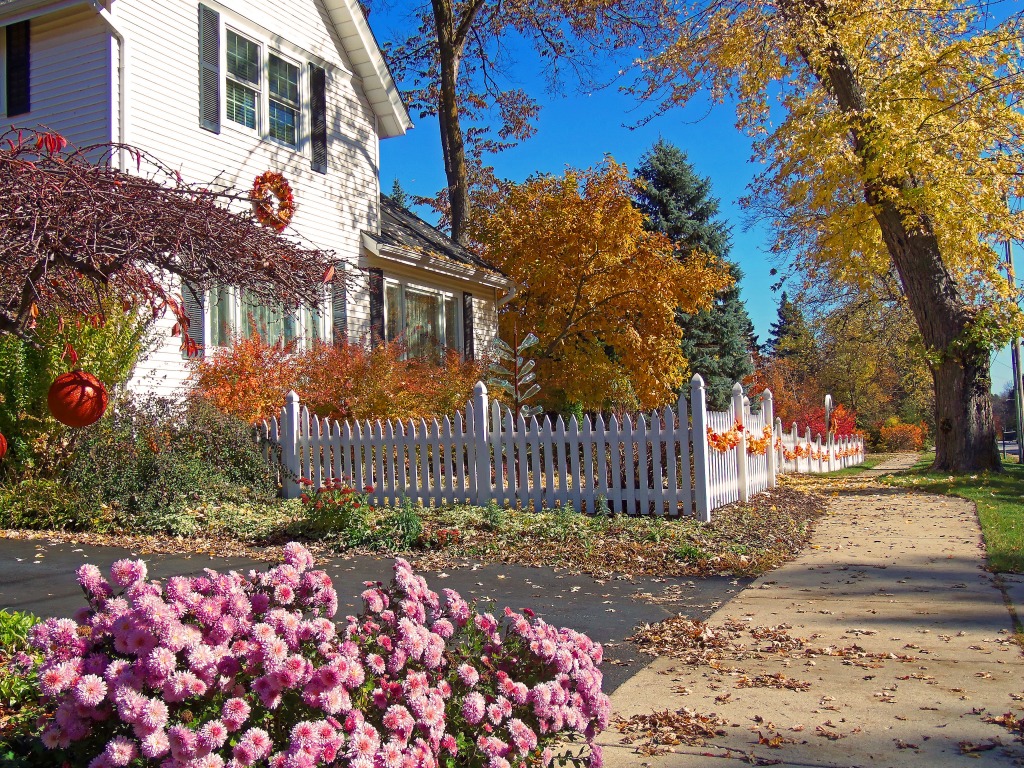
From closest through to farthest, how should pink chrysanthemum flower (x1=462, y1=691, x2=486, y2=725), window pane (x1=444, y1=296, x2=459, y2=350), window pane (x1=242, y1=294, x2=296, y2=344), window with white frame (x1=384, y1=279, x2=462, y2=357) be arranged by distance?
pink chrysanthemum flower (x1=462, y1=691, x2=486, y2=725) → window pane (x1=242, y1=294, x2=296, y2=344) → window with white frame (x1=384, y1=279, x2=462, y2=357) → window pane (x1=444, y1=296, x2=459, y2=350)

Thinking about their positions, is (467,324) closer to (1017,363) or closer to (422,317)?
(422,317)

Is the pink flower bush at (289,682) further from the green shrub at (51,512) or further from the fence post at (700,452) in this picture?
the green shrub at (51,512)

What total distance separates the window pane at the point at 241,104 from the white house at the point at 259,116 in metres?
0.03

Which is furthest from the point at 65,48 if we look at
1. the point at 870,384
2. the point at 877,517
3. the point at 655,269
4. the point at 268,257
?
the point at 870,384

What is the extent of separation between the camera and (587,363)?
1742 centimetres

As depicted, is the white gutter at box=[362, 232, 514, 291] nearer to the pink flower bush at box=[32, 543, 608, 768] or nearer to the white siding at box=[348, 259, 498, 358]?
the white siding at box=[348, 259, 498, 358]

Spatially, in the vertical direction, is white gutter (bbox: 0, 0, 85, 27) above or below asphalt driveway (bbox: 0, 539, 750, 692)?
above

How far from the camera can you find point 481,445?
1001cm

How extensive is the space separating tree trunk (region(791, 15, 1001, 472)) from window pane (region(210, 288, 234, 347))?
10985 millimetres

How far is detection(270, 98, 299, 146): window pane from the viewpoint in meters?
13.7

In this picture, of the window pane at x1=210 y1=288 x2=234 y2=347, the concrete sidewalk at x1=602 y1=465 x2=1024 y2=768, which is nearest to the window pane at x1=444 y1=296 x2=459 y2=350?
the window pane at x1=210 y1=288 x2=234 y2=347

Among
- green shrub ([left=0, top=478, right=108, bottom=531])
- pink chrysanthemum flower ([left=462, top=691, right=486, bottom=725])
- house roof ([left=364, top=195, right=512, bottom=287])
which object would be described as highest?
house roof ([left=364, top=195, right=512, bottom=287])

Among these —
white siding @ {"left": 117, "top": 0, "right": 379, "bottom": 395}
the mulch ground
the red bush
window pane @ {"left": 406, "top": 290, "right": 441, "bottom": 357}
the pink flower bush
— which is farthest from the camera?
window pane @ {"left": 406, "top": 290, "right": 441, "bottom": 357}

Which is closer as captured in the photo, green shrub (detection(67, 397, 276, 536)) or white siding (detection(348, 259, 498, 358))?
green shrub (detection(67, 397, 276, 536))
